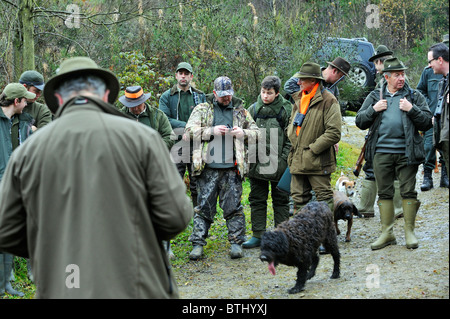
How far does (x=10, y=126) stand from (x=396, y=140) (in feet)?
15.0

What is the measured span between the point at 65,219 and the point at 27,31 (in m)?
7.35

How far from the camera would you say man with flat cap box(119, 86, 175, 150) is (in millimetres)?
7227

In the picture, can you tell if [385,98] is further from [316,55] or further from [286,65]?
[316,55]

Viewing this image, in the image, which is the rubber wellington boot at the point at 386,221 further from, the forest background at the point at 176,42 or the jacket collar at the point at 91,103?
the forest background at the point at 176,42

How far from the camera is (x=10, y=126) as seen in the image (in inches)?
259

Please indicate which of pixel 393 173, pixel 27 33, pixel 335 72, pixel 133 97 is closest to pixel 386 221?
pixel 393 173

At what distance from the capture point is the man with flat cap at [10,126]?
6.36 meters

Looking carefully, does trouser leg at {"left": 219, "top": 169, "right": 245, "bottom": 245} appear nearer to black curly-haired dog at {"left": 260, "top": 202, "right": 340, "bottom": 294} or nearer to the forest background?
black curly-haired dog at {"left": 260, "top": 202, "right": 340, "bottom": 294}

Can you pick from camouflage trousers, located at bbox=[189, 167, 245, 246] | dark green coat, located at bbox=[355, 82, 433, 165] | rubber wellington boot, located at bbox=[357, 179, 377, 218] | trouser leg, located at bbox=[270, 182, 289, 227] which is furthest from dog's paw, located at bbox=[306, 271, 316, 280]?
rubber wellington boot, located at bbox=[357, 179, 377, 218]

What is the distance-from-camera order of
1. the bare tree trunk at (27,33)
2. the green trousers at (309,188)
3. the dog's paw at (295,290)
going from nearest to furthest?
the dog's paw at (295,290), the green trousers at (309,188), the bare tree trunk at (27,33)

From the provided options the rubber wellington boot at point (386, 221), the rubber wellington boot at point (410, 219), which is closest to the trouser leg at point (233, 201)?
the rubber wellington boot at point (386, 221)

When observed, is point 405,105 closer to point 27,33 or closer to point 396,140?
point 396,140

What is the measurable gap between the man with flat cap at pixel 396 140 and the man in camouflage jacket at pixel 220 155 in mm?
1565
